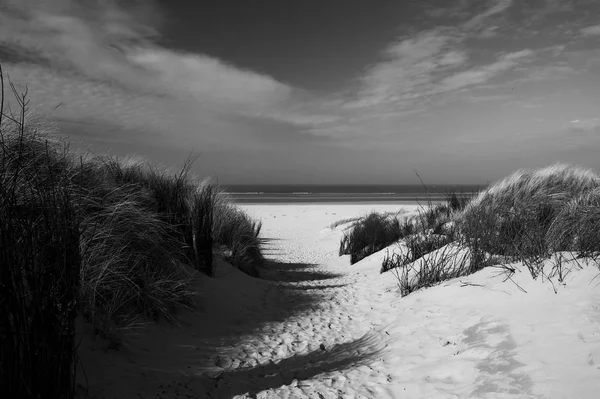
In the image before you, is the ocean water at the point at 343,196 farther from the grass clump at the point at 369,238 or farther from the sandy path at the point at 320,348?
the sandy path at the point at 320,348

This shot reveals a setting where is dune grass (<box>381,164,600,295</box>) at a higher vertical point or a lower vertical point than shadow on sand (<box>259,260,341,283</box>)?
higher

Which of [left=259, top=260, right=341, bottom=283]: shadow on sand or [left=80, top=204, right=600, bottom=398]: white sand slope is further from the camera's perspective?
[left=259, top=260, right=341, bottom=283]: shadow on sand

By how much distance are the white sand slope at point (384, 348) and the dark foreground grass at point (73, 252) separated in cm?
37

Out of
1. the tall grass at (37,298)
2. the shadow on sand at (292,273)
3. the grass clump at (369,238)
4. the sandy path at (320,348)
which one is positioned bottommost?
the shadow on sand at (292,273)

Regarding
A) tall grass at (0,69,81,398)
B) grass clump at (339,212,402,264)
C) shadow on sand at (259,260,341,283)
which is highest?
tall grass at (0,69,81,398)

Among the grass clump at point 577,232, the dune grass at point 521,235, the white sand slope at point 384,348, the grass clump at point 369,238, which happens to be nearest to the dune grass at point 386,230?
the grass clump at point 369,238

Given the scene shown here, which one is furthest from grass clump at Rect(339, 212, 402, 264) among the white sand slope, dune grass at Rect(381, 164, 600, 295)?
the white sand slope

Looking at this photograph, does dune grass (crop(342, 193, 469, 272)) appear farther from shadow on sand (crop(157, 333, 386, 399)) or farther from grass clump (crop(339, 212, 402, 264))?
shadow on sand (crop(157, 333, 386, 399))

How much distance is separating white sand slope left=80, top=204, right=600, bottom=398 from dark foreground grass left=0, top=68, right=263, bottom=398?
37cm

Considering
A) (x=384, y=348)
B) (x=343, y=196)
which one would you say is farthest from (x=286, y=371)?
(x=343, y=196)

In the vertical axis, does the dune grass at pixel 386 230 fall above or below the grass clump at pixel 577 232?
below

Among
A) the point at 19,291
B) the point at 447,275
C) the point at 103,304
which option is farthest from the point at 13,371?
the point at 447,275

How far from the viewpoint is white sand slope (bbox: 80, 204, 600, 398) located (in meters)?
2.62

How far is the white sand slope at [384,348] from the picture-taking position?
2623mm
